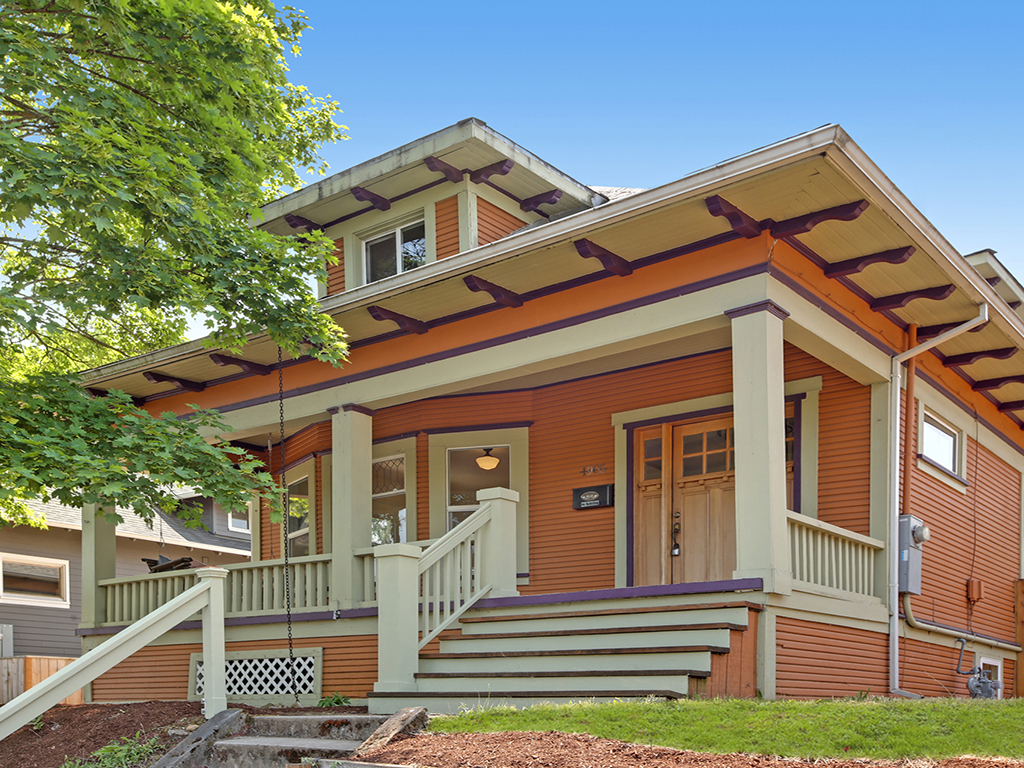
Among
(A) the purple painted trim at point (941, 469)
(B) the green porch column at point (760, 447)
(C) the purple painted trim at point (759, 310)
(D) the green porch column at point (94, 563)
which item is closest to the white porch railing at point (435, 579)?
(B) the green porch column at point (760, 447)

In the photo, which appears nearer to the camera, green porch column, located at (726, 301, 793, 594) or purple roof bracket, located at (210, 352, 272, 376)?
green porch column, located at (726, 301, 793, 594)

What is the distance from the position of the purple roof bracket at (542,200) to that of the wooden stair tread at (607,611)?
5594 mm

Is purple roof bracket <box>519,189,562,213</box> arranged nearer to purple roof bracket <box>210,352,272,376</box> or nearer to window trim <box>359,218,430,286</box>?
window trim <box>359,218,430,286</box>

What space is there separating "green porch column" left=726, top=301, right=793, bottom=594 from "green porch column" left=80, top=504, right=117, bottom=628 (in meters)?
8.49

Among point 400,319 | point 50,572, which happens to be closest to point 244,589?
point 400,319

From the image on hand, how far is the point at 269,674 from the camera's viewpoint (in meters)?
10.7

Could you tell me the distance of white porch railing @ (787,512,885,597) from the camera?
7965 mm

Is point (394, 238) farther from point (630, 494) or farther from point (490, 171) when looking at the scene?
point (630, 494)

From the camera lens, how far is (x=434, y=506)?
1198 cm

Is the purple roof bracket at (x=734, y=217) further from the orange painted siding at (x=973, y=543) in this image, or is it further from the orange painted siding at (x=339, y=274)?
the orange painted siding at (x=339, y=274)

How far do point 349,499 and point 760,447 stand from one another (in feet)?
15.1

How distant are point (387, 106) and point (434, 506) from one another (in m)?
12.6

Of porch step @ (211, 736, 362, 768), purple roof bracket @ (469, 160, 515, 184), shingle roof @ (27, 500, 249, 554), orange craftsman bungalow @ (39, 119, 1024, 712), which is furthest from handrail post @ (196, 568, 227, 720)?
shingle roof @ (27, 500, 249, 554)

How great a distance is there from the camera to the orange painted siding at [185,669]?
10008 millimetres
